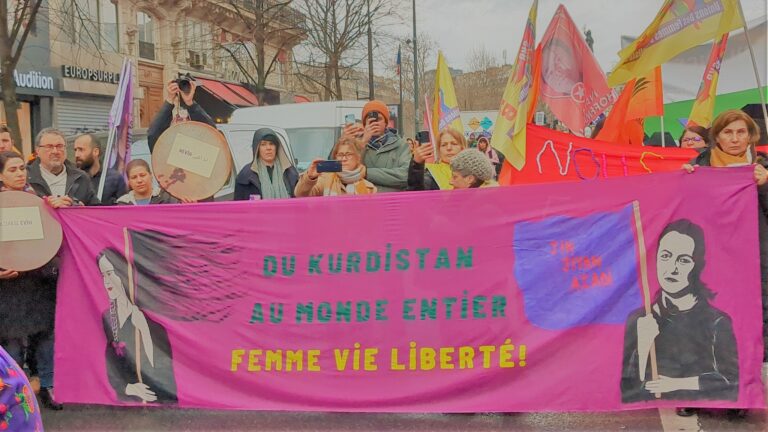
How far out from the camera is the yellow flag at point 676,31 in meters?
4.66

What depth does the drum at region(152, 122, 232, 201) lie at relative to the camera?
15.8 ft

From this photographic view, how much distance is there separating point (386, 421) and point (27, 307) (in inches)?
92.4

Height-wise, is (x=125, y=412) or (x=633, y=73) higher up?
(x=633, y=73)

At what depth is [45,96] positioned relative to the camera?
803 inches

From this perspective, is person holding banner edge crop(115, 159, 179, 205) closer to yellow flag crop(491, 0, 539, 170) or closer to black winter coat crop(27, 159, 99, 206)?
black winter coat crop(27, 159, 99, 206)

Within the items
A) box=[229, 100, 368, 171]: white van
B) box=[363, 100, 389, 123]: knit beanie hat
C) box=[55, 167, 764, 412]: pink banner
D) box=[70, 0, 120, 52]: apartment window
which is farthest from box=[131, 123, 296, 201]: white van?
box=[70, 0, 120, 52]: apartment window

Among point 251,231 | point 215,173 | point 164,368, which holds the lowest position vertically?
point 164,368

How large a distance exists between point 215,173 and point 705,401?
3340 mm

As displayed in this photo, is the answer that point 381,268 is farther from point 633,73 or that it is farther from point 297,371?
point 633,73

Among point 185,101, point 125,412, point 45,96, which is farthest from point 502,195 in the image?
point 45,96

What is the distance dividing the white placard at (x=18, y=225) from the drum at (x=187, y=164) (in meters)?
0.88

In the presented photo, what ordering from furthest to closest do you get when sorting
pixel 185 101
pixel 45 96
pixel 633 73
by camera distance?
pixel 45 96 < pixel 185 101 < pixel 633 73

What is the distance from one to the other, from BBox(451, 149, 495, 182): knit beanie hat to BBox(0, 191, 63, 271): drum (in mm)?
2476

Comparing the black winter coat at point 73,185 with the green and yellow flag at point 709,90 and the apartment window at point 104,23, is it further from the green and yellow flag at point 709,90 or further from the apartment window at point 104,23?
the apartment window at point 104,23
